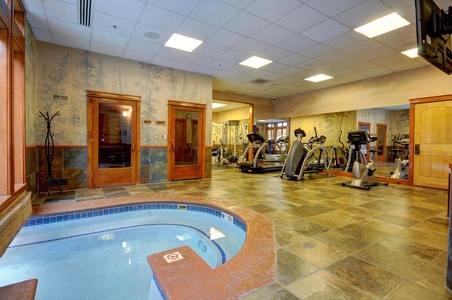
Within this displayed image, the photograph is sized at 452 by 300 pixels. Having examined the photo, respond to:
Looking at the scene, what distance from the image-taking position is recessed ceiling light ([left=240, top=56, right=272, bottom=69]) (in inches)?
226

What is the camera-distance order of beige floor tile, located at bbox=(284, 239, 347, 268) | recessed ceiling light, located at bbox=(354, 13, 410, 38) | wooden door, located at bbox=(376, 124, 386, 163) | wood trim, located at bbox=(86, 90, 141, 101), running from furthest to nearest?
wooden door, located at bbox=(376, 124, 386, 163)
wood trim, located at bbox=(86, 90, 141, 101)
recessed ceiling light, located at bbox=(354, 13, 410, 38)
beige floor tile, located at bbox=(284, 239, 347, 268)

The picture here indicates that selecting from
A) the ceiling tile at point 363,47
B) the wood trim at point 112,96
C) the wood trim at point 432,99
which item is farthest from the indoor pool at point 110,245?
the wood trim at point 432,99

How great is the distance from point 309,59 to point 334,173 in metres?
4.26

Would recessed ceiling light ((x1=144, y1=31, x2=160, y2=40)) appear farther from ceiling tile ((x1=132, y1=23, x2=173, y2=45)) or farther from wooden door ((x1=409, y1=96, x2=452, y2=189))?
wooden door ((x1=409, y1=96, x2=452, y2=189))

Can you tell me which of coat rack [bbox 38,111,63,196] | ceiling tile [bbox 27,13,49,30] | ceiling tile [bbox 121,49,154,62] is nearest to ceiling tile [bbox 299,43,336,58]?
ceiling tile [bbox 121,49,154,62]

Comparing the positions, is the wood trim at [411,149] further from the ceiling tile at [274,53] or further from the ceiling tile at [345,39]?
the ceiling tile at [274,53]

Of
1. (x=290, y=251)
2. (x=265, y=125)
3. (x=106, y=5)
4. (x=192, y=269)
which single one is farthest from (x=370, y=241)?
(x=265, y=125)

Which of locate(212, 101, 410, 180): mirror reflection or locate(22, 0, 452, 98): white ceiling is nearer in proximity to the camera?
locate(22, 0, 452, 98): white ceiling

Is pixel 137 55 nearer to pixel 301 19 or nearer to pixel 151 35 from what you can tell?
pixel 151 35

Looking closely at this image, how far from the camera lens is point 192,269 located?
1914 mm

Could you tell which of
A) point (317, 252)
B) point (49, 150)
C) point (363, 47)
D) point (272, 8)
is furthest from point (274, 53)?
point (49, 150)

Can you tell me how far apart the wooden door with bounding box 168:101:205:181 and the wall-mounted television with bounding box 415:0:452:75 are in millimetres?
A: 5247

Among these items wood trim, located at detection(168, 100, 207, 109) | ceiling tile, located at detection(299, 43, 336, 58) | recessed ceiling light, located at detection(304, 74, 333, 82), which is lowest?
wood trim, located at detection(168, 100, 207, 109)

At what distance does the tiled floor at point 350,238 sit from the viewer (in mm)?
1718
